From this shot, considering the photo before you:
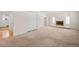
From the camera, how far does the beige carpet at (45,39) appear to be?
2.08m

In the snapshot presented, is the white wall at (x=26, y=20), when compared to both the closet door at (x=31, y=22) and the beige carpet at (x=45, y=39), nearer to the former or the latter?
the closet door at (x=31, y=22)

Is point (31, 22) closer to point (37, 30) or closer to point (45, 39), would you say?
point (37, 30)

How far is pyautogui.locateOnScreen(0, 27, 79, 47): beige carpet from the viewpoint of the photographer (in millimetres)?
2076

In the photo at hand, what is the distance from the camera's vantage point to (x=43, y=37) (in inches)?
82.5

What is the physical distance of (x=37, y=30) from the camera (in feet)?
6.92

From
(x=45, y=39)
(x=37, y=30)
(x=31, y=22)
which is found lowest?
(x=45, y=39)

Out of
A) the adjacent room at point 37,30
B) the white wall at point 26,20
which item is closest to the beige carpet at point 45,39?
the adjacent room at point 37,30

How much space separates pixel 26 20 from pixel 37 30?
0.28 metres

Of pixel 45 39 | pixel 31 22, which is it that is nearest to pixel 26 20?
pixel 31 22
